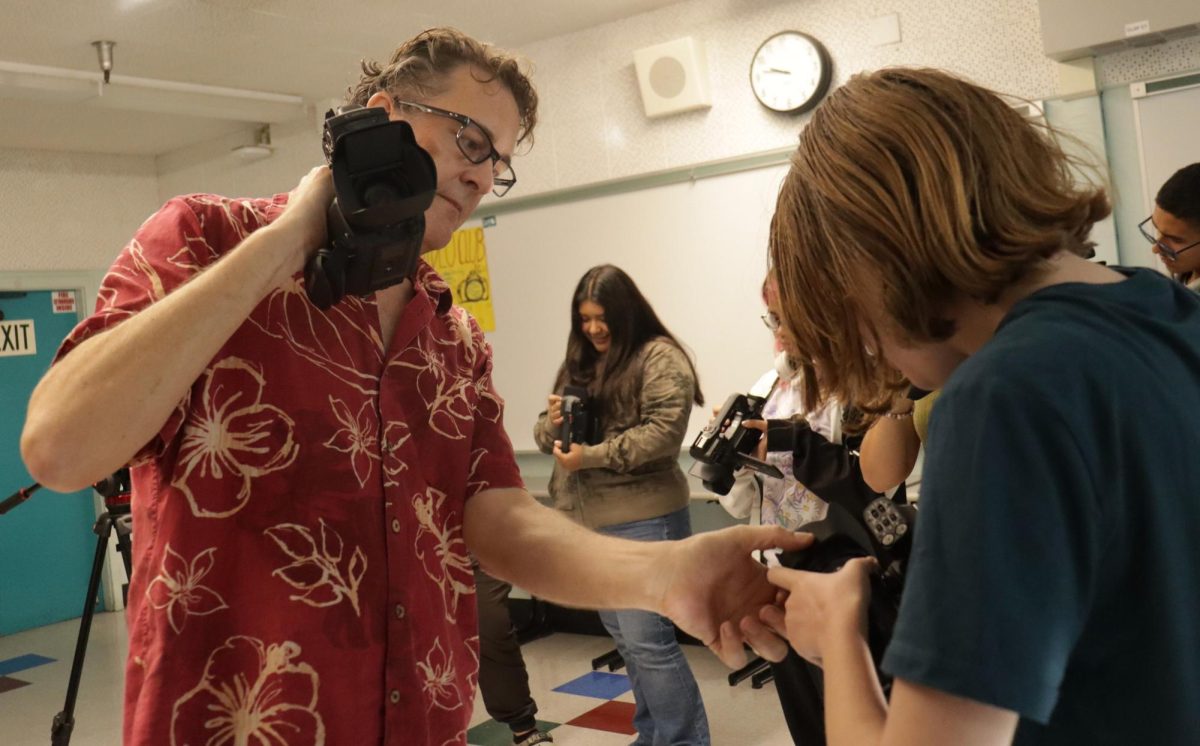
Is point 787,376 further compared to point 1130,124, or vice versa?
point 1130,124

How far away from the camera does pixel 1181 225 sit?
2840 millimetres

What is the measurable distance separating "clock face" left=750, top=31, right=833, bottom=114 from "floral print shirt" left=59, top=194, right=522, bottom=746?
3571mm

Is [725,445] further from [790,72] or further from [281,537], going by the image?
[790,72]

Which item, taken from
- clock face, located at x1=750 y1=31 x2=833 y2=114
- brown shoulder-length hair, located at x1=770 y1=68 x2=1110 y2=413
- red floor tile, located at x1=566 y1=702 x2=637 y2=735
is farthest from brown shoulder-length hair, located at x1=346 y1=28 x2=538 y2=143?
clock face, located at x1=750 y1=31 x2=833 y2=114

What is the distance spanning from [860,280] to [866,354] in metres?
0.11

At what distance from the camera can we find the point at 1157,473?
0.70 metres

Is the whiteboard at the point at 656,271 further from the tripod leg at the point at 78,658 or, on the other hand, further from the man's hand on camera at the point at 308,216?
the man's hand on camera at the point at 308,216

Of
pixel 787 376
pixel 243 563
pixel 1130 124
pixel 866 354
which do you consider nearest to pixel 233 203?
pixel 243 563

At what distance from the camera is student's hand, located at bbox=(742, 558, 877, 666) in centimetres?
86

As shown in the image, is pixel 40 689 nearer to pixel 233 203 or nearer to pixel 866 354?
pixel 233 203

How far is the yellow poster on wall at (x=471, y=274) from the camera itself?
18.5 ft

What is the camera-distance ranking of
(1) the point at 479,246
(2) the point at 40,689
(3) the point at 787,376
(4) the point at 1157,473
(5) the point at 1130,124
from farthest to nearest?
(1) the point at 479,246 < (2) the point at 40,689 < (5) the point at 1130,124 < (3) the point at 787,376 < (4) the point at 1157,473

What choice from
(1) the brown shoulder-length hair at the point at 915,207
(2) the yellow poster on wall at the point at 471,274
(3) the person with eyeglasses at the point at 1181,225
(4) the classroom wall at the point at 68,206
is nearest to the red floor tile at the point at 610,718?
(2) the yellow poster on wall at the point at 471,274

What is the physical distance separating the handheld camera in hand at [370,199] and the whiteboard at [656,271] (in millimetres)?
3370
